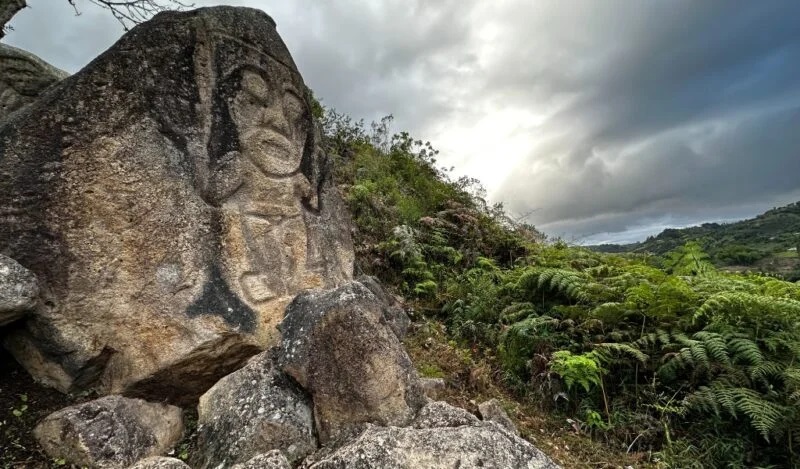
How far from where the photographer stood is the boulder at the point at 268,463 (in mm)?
2580

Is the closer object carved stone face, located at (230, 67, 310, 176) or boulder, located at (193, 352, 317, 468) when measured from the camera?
boulder, located at (193, 352, 317, 468)

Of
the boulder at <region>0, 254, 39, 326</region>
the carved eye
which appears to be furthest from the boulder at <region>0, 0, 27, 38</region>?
the boulder at <region>0, 254, 39, 326</region>

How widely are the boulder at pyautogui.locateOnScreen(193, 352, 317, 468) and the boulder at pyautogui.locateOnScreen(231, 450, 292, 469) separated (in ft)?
1.54

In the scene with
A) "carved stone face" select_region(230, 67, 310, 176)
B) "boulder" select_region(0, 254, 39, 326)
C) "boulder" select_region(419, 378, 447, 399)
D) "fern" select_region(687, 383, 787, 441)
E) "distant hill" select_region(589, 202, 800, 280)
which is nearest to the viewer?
"boulder" select_region(0, 254, 39, 326)

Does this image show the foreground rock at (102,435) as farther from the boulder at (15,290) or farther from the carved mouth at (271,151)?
the carved mouth at (271,151)

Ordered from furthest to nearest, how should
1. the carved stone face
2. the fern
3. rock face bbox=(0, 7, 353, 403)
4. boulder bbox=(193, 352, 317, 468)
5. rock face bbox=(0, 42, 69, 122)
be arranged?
rock face bbox=(0, 42, 69, 122) → the carved stone face → the fern → rock face bbox=(0, 7, 353, 403) → boulder bbox=(193, 352, 317, 468)

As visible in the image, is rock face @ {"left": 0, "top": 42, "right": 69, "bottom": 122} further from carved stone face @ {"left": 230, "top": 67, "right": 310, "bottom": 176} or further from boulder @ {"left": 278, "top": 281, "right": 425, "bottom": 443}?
boulder @ {"left": 278, "top": 281, "right": 425, "bottom": 443}

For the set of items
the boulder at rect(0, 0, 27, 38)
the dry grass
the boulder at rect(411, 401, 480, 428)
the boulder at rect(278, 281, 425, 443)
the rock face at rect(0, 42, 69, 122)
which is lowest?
the dry grass

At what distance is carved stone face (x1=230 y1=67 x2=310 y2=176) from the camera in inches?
195

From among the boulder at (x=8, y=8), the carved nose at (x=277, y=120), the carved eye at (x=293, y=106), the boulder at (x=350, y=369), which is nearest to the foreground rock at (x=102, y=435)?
the boulder at (x=350, y=369)

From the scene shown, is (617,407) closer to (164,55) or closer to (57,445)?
(57,445)

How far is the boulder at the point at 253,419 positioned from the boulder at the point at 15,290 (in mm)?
1623

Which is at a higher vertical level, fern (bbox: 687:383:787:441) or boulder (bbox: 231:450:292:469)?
boulder (bbox: 231:450:292:469)

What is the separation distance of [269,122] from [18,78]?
4.25 meters
